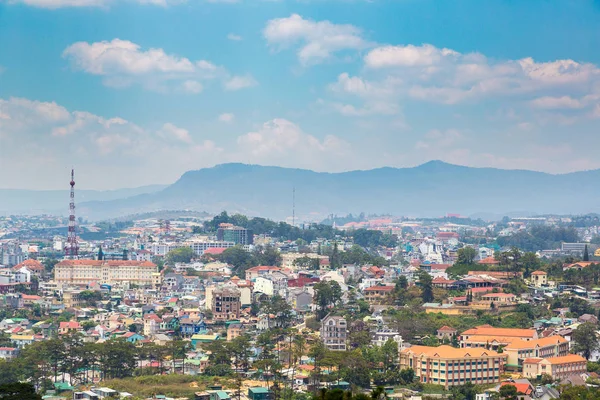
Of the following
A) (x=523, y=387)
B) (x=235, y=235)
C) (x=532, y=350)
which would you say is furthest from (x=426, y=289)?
(x=235, y=235)

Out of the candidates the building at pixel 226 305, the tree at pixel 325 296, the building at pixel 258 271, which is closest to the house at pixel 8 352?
the building at pixel 226 305

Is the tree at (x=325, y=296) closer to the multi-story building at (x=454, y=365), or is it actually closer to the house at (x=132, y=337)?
the house at (x=132, y=337)

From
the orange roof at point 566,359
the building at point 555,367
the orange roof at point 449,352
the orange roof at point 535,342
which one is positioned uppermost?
the orange roof at point 535,342

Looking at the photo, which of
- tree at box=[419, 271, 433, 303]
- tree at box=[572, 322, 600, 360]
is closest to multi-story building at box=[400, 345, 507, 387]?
tree at box=[572, 322, 600, 360]


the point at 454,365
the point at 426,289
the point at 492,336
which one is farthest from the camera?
the point at 426,289

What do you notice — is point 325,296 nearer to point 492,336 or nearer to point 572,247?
point 492,336
